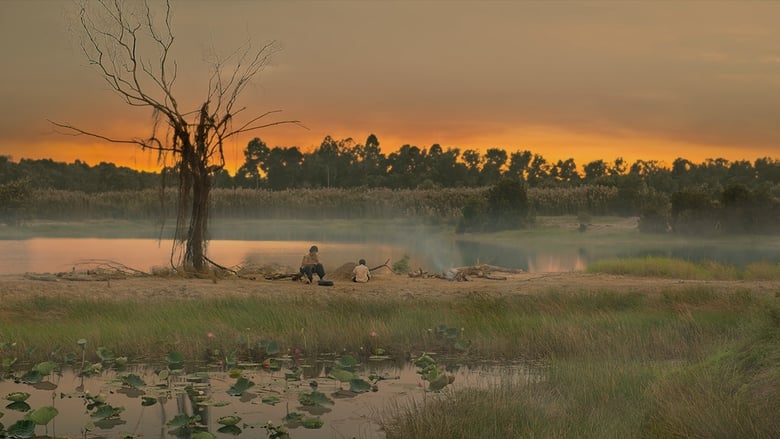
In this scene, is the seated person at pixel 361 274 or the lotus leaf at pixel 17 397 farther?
the seated person at pixel 361 274

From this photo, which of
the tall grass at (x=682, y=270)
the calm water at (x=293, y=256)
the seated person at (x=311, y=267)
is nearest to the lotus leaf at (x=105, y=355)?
the seated person at (x=311, y=267)

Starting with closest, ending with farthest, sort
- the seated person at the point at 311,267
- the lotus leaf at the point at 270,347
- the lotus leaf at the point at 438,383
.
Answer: the lotus leaf at the point at 438,383
the lotus leaf at the point at 270,347
the seated person at the point at 311,267

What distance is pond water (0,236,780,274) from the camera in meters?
32.9

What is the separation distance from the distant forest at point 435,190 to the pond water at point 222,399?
44.3 ft

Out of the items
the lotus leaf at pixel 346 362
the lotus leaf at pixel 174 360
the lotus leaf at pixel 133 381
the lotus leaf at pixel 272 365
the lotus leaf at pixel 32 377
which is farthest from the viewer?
the lotus leaf at pixel 272 365

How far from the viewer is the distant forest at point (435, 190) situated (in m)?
49.0

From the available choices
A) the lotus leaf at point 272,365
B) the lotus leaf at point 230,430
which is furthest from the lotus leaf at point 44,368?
the lotus leaf at point 230,430

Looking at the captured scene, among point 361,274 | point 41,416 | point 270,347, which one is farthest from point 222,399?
point 361,274

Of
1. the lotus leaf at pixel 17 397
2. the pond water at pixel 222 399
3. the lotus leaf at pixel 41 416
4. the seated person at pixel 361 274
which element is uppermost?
the seated person at pixel 361 274

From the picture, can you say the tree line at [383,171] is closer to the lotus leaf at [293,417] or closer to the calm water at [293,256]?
the calm water at [293,256]

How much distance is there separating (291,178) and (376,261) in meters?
58.6

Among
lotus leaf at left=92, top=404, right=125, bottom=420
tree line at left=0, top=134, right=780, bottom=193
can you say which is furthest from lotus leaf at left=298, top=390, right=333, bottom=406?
tree line at left=0, top=134, right=780, bottom=193

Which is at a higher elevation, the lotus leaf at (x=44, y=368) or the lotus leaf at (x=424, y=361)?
the lotus leaf at (x=44, y=368)

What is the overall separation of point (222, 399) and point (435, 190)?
200 feet
